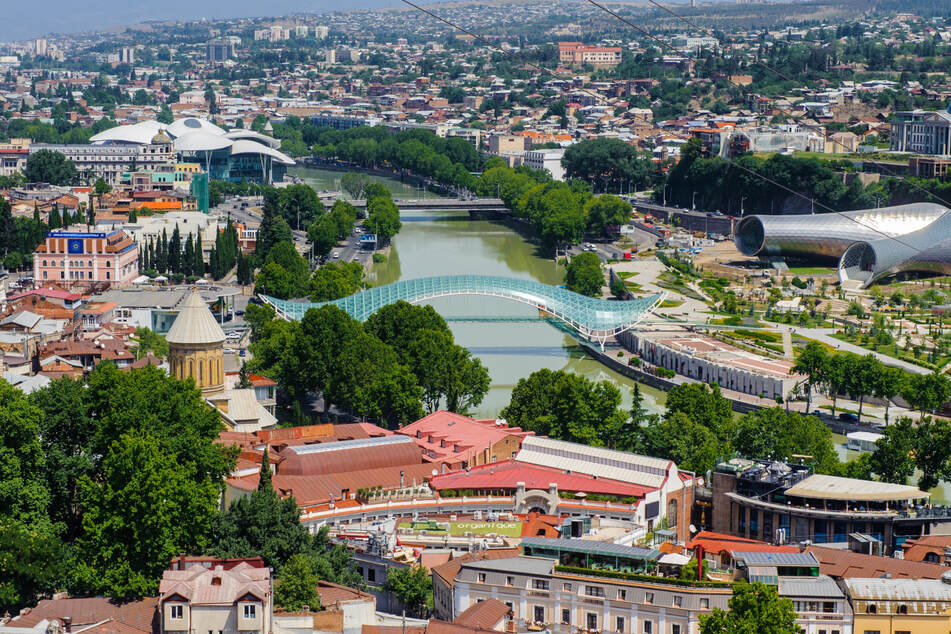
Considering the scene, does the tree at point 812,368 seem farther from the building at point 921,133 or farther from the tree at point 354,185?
the tree at point 354,185

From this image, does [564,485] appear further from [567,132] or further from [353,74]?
[353,74]

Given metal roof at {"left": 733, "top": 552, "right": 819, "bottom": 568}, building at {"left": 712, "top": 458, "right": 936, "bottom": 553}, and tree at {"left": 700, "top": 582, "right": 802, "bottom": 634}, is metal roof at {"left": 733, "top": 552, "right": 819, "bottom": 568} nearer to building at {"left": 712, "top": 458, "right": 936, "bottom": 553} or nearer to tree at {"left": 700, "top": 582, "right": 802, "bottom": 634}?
tree at {"left": 700, "top": 582, "right": 802, "bottom": 634}

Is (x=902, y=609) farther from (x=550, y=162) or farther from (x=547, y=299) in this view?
(x=550, y=162)

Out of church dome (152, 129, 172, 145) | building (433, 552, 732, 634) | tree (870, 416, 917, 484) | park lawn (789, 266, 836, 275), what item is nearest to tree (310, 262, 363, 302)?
park lawn (789, 266, 836, 275)

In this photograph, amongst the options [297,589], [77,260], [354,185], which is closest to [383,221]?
[354,185]

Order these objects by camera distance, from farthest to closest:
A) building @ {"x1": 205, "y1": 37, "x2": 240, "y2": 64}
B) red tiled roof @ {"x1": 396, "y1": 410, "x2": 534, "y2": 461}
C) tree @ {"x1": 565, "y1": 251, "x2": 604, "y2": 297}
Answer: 1. building @ {"x1": 205, "y1": 37, "x2": 240, "y2": 64}
2. tree @ {"x1": 565, "y1": 251, "x2": 604, "y2": 297}
3. red tiled roof @ {"x1": 396, "y1": 410, "x2": 534, "y2": 461}

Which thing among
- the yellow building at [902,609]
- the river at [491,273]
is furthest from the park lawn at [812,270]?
the yellow building at [902,609]
